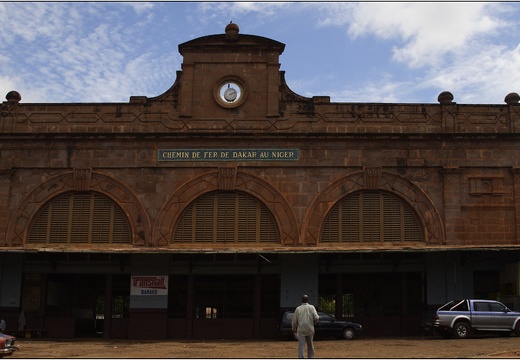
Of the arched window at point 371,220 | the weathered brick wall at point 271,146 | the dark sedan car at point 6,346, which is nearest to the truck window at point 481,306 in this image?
the weathered brick wall at point 271,146

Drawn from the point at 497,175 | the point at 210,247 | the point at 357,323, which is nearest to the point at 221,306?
the point at 210,247

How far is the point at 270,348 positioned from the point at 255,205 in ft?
25.4

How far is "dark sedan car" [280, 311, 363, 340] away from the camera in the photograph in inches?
980

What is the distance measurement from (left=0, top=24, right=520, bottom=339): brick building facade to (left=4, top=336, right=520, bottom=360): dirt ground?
9.89ft

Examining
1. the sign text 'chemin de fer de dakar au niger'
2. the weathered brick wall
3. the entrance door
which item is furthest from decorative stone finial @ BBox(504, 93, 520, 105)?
the entrance door

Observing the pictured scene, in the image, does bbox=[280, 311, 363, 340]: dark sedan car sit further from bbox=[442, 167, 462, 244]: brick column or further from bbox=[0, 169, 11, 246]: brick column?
bbox=[0, 169, 11, 246]: brick column

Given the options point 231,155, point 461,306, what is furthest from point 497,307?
point 231,155

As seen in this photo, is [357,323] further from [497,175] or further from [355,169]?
[497,175]

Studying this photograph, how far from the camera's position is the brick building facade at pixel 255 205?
89.6 feet

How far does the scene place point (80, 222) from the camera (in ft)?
92.2

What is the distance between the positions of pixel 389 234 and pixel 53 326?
564 inches

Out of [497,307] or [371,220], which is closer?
[497,307]

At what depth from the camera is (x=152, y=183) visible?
2803 centimetres

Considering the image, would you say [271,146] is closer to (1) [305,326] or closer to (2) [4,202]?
(2) [4,202]
